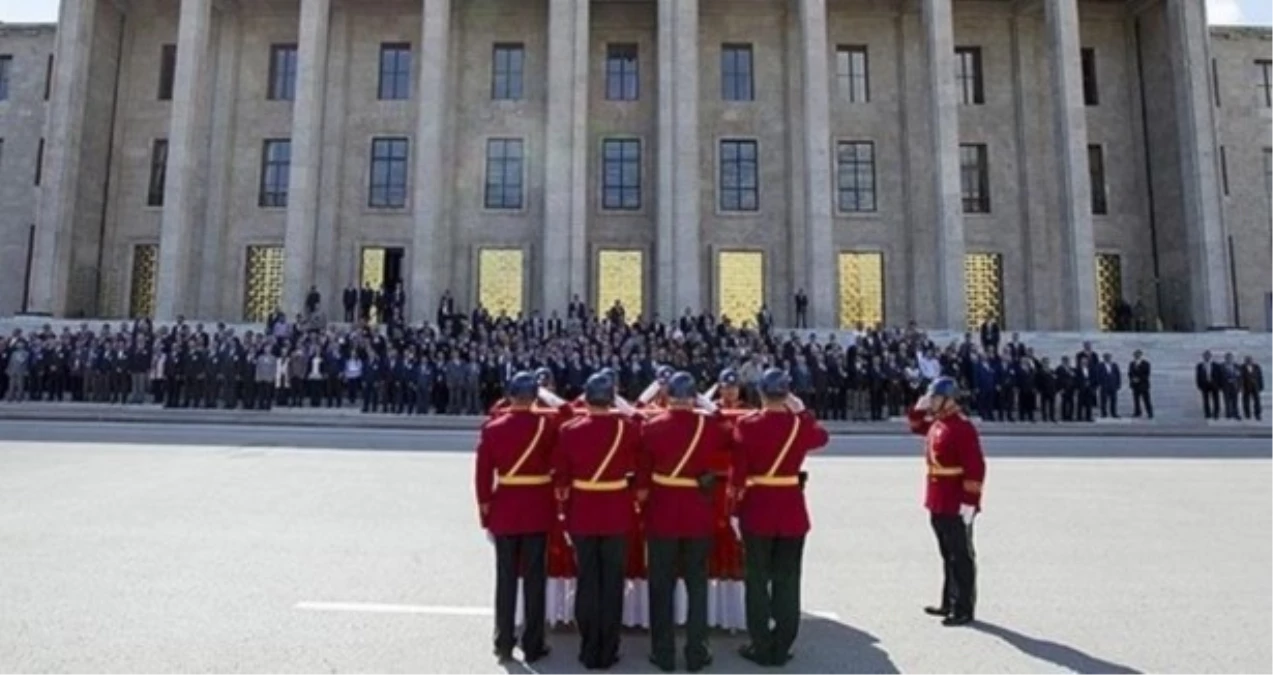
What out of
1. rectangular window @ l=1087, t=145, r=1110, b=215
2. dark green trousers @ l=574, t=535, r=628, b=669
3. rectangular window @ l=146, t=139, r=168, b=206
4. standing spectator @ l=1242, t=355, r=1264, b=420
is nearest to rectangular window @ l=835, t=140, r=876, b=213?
rectangular window @ l=1087, t=145, r=1110, b=215

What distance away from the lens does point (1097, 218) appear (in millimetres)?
33375

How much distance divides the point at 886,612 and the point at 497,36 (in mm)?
31581

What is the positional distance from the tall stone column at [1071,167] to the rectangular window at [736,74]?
→ 36.3 ft

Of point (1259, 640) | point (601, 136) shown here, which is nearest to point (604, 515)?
point (1259, 640)

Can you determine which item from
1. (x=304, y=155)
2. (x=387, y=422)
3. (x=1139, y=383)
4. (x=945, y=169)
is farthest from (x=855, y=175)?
(x=387, y=422)

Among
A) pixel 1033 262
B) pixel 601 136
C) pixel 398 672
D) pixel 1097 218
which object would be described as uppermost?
pixel 601 136

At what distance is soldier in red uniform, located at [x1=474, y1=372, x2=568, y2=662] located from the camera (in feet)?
16.6

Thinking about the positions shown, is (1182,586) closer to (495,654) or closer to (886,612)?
(886,612)

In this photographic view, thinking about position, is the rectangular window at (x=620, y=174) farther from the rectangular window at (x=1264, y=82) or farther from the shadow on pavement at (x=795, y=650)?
the rectangular window at (x=1264, y=82)

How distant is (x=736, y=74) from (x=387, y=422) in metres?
21.2

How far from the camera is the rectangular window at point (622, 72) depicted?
33.0 meters

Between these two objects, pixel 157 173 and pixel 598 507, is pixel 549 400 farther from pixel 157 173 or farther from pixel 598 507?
pixel 157 173

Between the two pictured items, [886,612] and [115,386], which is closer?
[886,612]

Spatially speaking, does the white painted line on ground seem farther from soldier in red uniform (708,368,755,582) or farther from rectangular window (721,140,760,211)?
rectangular window (721,140,760,211)
